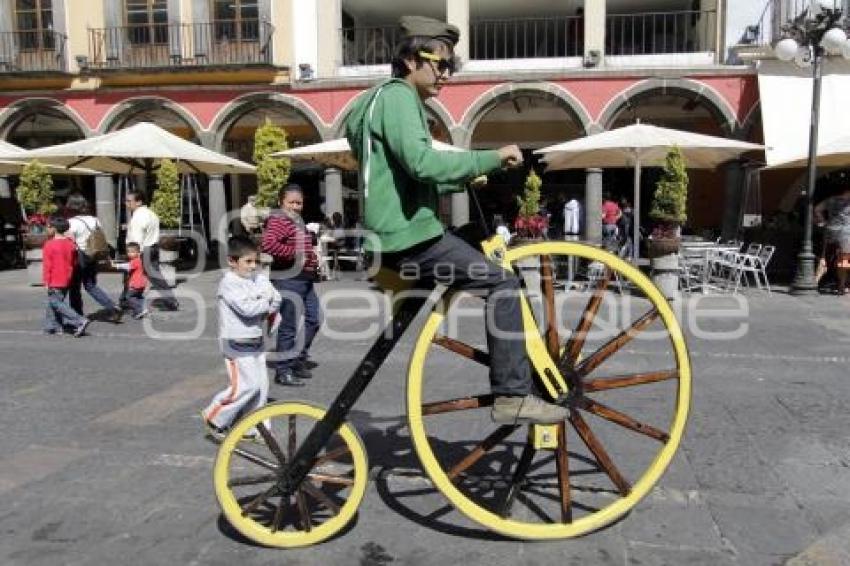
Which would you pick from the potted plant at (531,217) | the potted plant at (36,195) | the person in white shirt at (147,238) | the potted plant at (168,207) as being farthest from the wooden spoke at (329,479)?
the potted plant at (36,195)

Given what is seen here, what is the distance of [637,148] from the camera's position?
39.6 feet

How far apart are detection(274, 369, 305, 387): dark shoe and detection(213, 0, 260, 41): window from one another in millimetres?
14613

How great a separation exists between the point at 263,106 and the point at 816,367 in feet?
50.6

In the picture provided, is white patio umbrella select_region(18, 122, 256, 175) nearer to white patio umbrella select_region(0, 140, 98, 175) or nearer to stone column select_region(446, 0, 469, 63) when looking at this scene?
white patio umbrella select_region(0, 140, 98, 175)

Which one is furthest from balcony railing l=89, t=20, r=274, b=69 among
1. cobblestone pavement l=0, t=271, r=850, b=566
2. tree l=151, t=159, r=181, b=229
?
cobblestone pavement l=0, t=271, r=850, b=566

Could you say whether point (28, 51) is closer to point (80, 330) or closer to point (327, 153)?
point (327, 153)

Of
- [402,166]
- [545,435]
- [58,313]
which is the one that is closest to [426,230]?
[402,166]

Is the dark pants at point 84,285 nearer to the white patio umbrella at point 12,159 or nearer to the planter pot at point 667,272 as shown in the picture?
the white patio umbrella at point 12,159

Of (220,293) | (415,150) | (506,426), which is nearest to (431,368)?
(220,293)

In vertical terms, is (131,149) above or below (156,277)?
above

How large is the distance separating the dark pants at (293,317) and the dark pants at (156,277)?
479 cm

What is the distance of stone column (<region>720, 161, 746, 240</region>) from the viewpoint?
1709 cm

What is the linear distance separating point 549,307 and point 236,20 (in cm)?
1757

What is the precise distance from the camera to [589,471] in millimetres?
3850
